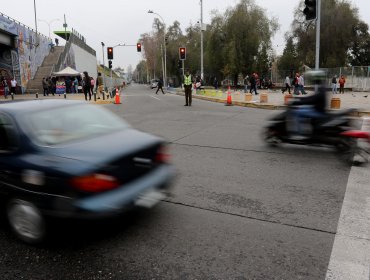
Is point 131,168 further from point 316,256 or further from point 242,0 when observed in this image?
point 242,0

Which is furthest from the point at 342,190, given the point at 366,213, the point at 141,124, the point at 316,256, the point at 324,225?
the point at 141,124

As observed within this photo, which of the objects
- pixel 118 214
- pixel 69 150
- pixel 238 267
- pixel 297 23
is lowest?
pixel 238 267

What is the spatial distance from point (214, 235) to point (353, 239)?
1.43 metres

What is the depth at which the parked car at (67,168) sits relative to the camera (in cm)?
321

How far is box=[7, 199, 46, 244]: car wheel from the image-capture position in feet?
11.0

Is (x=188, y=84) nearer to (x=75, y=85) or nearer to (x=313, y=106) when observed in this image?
(x=313, y=106)

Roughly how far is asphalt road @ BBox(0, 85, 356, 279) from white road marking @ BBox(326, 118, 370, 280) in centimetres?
8

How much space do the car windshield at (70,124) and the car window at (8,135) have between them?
0.58ft

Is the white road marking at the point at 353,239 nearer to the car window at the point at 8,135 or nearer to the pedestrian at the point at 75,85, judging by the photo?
the car window at the point at 8,135

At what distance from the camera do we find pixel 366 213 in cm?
420

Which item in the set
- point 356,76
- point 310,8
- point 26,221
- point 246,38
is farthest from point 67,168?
point 246,38

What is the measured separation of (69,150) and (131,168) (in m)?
0.65

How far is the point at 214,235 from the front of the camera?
3.67 m

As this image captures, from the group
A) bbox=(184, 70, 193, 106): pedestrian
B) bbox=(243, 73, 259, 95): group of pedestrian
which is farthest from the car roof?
bbox=(243, 73, 259, 95): group of pedestrian
